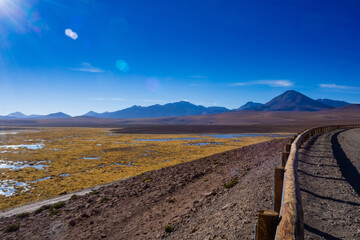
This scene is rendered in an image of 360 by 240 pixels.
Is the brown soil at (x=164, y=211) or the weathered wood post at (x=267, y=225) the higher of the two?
the weathered wood post at (x=267, y=225)

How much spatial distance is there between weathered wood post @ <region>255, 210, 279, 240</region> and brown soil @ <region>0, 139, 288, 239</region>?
2582mm

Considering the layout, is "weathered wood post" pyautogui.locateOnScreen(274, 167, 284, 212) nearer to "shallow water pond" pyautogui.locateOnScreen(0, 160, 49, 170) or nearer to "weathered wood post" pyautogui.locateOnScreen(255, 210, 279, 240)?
"weathered wood post" pyautogui.locateOnScreen(255, 210, 279, 240)

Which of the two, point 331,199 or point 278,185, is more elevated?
point 278,185

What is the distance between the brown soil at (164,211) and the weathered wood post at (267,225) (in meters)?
2.58

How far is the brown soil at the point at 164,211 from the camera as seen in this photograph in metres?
6.35

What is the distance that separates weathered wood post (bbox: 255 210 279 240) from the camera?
252cm

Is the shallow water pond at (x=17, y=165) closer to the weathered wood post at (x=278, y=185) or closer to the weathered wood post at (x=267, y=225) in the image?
the weathered wood post at (x=278, y=185)

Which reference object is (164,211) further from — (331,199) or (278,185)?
(278,185)

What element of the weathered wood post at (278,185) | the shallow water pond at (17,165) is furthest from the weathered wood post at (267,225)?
the shallow water pond at (17,165)

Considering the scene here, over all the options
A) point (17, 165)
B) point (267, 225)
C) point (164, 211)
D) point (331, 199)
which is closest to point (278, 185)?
point (267, 225)

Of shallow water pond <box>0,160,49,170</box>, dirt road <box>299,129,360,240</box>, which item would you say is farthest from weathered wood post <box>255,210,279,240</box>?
shallow water pond <box>0,160,49,170</box>

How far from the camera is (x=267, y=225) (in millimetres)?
2562

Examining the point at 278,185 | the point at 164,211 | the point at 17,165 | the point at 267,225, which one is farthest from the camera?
the point at 17,165

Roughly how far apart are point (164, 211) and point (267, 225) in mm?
7806
